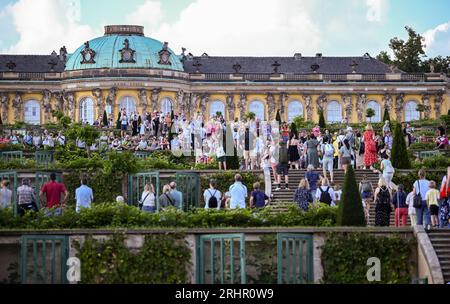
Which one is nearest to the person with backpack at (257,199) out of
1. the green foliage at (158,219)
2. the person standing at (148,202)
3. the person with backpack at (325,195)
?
the person with backpack at (325,195)

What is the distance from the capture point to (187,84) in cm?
8150

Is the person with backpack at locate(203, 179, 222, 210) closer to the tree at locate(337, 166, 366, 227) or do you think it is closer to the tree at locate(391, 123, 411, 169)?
the tree at locate(337, 166, 366, 227)

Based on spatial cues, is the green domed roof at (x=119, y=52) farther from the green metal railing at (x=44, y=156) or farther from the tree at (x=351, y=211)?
the tree at (x=351, y=211)

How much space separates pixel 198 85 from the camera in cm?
Answer: 8212

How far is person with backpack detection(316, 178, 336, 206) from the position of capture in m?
31.0

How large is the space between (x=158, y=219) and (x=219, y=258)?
1.71 m

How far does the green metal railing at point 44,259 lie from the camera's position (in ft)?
86.5

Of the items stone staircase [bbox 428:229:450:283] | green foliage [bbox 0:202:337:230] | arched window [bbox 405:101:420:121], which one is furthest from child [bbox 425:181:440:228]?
arched window [bbox 405:101:420:121]

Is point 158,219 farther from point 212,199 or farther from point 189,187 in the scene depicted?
point 189,187

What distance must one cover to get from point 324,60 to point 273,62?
9.62 ft

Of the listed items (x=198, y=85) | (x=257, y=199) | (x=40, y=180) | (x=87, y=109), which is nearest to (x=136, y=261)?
(x=257, y=199)

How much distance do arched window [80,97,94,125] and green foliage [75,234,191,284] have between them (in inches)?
2044

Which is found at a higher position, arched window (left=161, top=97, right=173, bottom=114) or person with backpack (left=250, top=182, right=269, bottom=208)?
arched window (left=161, top=97, right=173, bottom=114)
